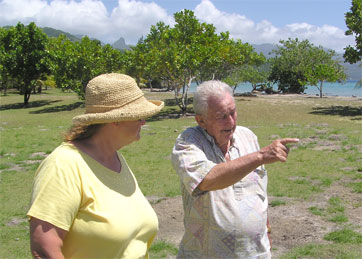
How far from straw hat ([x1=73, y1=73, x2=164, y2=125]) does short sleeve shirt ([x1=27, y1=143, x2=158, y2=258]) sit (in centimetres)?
21

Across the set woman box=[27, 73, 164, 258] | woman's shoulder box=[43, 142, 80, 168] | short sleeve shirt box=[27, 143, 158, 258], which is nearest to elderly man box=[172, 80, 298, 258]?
woman box=[27, 73, 164, 258]

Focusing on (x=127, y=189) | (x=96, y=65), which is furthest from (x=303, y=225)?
(x=96, y=65)

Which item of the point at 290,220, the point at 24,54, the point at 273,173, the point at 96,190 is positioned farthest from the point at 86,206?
the point at 24,54

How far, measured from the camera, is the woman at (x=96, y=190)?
1.85m

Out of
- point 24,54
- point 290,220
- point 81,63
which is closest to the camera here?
point 290,220

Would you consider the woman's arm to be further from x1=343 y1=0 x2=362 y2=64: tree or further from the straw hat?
x1=343 y1=0 x2=362 y2=64: tree

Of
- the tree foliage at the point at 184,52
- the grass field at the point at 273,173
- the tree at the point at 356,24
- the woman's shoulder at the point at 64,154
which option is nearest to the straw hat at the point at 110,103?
the woman's shoulder at the point at 64,154

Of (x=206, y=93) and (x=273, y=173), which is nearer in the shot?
(x=206, y=93)

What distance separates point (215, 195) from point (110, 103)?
951 millimetres

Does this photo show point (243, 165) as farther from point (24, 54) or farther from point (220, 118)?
point (24, 54)

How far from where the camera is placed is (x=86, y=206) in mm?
1973

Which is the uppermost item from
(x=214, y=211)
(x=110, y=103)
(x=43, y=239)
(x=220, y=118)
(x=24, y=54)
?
(x=24, y=54)

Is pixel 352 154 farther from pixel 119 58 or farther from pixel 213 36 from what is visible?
pixel 119 58

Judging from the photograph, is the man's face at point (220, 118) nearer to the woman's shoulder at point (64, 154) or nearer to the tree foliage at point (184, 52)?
Answer: the woman's shoulder at point (64, 154)
